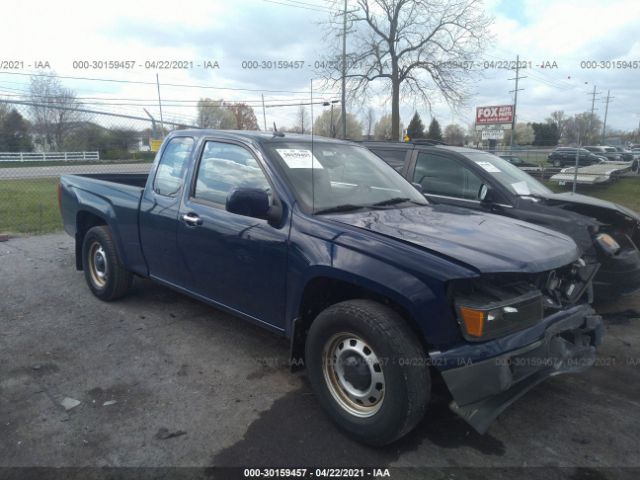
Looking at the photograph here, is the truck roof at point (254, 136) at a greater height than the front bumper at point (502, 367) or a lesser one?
greater

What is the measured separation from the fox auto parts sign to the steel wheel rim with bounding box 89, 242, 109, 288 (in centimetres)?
4122

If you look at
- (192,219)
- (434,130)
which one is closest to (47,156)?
(192,219)

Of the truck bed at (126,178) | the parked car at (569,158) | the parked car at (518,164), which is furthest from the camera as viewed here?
the parked car at (569,158)

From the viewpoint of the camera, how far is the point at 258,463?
262 centimetres

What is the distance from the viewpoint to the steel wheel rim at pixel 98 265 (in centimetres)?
505

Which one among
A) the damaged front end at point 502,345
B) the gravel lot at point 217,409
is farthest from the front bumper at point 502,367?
the gravel lot at point 217,409

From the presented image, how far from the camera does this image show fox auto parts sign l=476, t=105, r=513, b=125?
139ft

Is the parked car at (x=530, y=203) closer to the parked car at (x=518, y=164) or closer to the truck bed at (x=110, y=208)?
the truck bed at (x=110, y=208)

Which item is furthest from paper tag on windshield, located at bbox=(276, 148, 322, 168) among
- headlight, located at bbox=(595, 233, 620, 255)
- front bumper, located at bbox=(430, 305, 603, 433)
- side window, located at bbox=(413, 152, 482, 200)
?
headlight, located at bbox=(595, 233, 620, 255)

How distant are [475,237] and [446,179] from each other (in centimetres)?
318

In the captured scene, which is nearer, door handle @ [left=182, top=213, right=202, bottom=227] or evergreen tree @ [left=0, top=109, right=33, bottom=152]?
door handle @ [left=182, top=213, right=202, bottom=227]

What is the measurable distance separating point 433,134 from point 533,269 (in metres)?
49.5

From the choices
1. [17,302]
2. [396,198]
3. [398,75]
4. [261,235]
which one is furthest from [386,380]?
[398,75]

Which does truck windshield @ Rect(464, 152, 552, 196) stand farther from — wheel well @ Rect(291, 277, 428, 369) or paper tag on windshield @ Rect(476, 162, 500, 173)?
wheel well @ Rect(291, 277, 428, 369)
